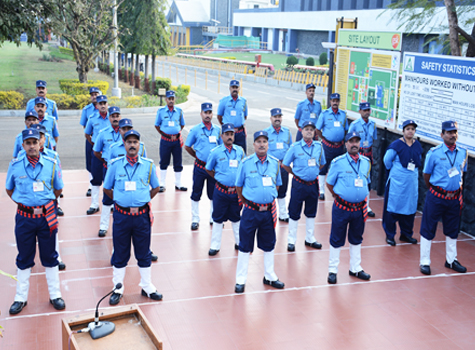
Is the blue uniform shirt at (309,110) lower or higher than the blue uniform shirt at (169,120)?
higher

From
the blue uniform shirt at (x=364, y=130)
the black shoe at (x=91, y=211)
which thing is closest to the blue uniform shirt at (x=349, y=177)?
the blue uniform shirt at (x=364, y=130)

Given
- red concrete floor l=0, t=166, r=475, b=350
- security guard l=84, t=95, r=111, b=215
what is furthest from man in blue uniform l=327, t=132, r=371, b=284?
security guard l=84, t=95, r=111, b=215

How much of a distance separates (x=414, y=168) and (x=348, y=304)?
3.40m

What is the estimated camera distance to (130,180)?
762 cm

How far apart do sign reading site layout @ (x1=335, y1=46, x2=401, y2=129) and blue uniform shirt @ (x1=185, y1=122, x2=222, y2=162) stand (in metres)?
4.80

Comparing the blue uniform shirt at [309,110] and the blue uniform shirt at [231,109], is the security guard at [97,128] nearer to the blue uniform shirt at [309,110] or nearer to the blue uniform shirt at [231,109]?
the blue uniform shirt at [231,109]

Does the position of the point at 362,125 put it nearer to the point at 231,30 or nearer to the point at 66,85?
the point at 66,85

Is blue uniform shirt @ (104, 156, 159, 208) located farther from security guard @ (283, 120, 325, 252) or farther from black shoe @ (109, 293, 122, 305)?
security guard @ (283, 120, 325, 252)

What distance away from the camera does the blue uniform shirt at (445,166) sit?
29.3 feet

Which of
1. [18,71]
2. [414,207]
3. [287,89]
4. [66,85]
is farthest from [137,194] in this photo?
[18,71]

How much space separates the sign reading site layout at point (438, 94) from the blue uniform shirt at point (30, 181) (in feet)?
25.3

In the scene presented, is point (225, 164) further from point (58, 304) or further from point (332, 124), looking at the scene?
point (332, 124)

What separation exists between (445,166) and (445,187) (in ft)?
1.12

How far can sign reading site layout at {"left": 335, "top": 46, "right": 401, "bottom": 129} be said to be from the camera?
13.3m
